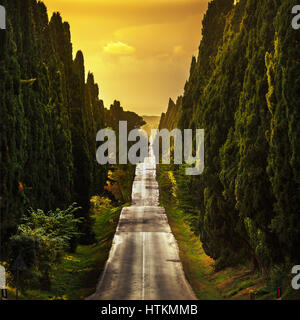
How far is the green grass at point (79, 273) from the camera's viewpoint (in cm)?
2236

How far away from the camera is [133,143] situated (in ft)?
314

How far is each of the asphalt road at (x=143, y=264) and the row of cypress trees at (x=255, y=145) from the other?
2.65 m

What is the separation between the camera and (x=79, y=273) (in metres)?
27.3

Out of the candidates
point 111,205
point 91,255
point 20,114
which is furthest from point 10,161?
point 111,205

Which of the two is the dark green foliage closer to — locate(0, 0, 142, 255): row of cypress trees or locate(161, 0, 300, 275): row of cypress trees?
locate(0, 0, 142, 255): row of cypress trees

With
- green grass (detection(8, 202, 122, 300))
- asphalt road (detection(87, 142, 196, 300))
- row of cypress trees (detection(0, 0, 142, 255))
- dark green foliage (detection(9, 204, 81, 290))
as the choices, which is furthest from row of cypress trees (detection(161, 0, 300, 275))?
row of cypress trees (detection(0, 0, 142, 255))

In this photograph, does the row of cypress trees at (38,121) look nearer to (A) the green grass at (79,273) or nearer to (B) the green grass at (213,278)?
(A) the green grass at (79,273)

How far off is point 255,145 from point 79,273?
1106 cm

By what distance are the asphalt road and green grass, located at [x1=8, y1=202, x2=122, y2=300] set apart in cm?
50

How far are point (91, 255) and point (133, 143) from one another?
209 ft

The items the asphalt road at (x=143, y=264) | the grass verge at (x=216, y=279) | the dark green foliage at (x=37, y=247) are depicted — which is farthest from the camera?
the asphalt road at (x=143, y=264)

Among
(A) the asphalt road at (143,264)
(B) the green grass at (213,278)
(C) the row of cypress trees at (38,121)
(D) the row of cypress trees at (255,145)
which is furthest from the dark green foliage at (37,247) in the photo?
(D) the row of cypress trees at (255,145)

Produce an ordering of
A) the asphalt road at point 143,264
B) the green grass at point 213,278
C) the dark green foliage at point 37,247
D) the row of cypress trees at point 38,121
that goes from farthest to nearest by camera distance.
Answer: the asphalt road at point 143,264 → the green grass at point 213,278 → the row of cypress trees at point 38,121 → the dark green foliage at point 37,247

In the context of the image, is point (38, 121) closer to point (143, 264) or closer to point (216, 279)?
point (143, 264)
